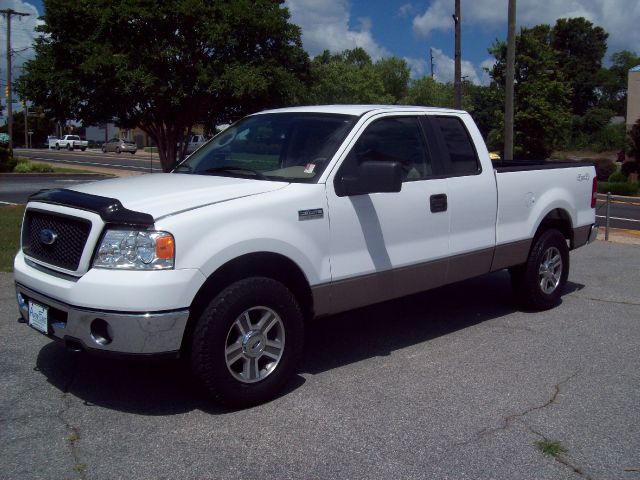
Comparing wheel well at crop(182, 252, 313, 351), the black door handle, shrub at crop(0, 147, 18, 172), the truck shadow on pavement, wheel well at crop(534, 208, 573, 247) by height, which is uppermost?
shrub at crop(0, 147, 18, 172)

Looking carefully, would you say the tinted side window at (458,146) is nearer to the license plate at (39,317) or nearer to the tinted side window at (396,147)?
the tinted side window at (396,147)

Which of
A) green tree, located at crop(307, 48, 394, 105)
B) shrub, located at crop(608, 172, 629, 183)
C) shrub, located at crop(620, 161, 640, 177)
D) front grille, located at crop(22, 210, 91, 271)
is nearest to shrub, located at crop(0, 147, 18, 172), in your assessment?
A: green tree, located at crop(307, 48, 394, 105)

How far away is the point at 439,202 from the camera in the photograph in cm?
563

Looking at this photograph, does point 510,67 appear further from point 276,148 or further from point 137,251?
point 137,251

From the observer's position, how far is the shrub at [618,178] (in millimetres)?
30095

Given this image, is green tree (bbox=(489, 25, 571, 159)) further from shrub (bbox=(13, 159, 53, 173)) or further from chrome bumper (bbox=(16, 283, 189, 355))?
chrome bumper (bbox=(16, 283, 189, 355))

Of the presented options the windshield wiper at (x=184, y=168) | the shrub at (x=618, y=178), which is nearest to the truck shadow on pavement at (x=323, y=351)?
the windshield wiper at (x=184, y=168)

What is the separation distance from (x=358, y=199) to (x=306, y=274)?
2.32 feet

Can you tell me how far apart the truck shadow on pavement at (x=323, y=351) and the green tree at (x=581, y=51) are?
76180 millimetres

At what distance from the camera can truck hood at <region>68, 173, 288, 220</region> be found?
4.29 meters

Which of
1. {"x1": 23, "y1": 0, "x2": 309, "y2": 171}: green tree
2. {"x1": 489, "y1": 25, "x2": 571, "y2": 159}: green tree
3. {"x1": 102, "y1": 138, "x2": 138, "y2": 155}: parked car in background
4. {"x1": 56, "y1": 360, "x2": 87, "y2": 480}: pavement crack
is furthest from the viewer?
{"x1": 102, "y1": 138, "x2": 138, "y2": 155}: parked car in background

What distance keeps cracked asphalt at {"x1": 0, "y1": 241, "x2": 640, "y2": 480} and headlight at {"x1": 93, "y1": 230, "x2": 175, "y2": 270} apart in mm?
655

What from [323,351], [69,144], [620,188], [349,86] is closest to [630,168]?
[620,188]

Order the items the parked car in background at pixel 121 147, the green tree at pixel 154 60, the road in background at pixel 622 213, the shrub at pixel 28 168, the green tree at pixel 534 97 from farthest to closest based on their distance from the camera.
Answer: the parked car in background at pixel 121 147, the green tree at pixel 534 97, the shrub at pixel 28 168, the road in background at pixel 622 213, the green tree at pixel 154 60
